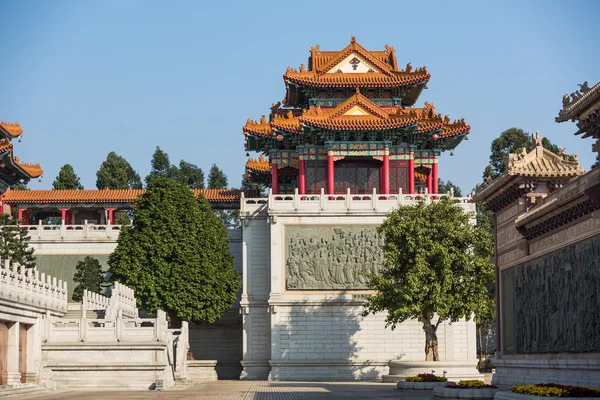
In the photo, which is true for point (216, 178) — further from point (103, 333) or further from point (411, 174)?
point (103, 333)

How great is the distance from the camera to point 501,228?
1332 inches

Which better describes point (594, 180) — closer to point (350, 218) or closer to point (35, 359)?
point (35, 359)

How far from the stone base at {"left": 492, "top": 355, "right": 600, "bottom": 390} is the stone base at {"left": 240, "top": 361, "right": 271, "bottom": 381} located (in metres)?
20.5

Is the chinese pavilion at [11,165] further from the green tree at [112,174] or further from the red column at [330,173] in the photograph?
the green tree at [112,174]

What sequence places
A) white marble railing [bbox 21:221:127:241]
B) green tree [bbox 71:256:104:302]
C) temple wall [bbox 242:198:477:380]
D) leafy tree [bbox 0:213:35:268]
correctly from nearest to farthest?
temple wall [bbox 242:198:477:380], leafy tree [bbox 0:213:35:268], green tree [bbox 71:256:104:302], white marble railing [bbox 21:221:127:241]

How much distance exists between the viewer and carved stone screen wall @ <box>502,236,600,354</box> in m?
25.3

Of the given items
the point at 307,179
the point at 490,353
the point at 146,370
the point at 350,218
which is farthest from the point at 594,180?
the point at 490,353

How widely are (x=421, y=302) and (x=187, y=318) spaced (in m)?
13.0

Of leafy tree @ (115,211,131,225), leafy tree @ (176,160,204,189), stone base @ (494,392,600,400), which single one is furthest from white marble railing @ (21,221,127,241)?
leafy tree @ (176,160,204,189)

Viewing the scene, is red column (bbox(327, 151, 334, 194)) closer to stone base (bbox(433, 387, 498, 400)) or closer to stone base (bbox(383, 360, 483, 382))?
stone base (bbox(383, 360, 483, 382))

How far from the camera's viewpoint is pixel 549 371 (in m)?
28.0

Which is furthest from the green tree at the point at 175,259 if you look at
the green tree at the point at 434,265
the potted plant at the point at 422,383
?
the potted plant at the point at 422,383

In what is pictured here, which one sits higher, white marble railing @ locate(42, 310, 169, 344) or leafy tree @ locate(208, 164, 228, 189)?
leafy tree @ locate(208, 164, 228, 189)

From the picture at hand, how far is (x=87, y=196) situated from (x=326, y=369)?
19.8m
